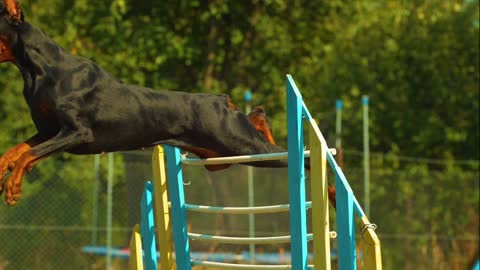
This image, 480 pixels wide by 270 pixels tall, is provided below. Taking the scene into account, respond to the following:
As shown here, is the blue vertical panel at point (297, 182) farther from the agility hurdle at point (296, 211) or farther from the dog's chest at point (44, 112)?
the dog's chest at point (44, 112)

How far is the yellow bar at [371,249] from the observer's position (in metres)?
4.84

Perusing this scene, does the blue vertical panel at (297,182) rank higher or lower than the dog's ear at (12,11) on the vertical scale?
lower


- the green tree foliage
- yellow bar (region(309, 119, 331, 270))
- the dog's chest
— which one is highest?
the green tree foliage

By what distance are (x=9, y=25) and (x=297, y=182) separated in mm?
1645

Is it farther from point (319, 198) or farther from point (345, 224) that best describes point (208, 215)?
point (345, 224)

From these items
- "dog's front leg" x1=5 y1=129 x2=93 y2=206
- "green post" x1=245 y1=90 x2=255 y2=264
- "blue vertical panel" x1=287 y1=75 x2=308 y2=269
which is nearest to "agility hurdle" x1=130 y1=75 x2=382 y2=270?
"blue vertical panel" x1=287 y1=75 x2=308 y2=269

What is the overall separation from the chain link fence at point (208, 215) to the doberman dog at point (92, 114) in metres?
5.22

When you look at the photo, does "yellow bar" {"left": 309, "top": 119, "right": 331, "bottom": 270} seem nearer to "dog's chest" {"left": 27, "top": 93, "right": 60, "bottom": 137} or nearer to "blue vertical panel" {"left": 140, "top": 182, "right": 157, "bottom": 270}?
"dog's chest" {"left": 27, "top": 93, "right": 60, "bottom": 137}

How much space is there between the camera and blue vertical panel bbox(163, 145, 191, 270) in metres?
6.21

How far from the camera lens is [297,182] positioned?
216 inches

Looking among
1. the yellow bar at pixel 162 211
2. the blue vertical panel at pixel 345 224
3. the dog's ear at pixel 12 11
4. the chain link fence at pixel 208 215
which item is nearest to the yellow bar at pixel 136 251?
the yellow bar at pixel 162 211

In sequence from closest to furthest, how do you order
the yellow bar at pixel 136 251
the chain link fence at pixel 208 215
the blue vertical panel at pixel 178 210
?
the blue vertical panel at pixel 178 210 → the yellow bar at pixel 136 251 → the chain link fence at pixel 208 215

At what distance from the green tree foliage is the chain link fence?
0.87 ft

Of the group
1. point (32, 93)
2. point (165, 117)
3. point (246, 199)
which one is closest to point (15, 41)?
point (32, 93)
